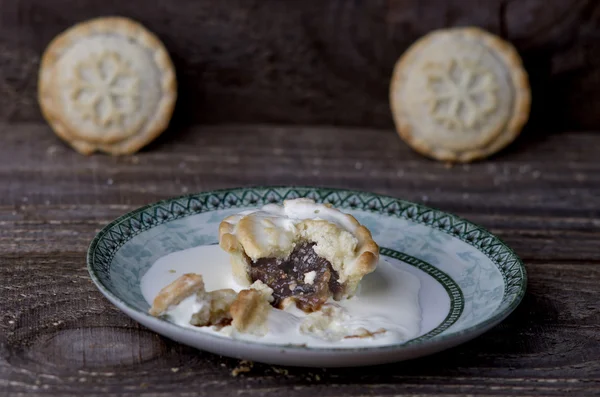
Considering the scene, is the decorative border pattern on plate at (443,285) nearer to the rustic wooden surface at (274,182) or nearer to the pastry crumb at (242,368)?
the rustic wooden surface at (274,182)

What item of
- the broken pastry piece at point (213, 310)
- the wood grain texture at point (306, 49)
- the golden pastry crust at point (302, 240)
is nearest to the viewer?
the broken pastry piece at point (213, 310)

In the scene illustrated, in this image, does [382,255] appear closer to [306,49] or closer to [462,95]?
[462,95]

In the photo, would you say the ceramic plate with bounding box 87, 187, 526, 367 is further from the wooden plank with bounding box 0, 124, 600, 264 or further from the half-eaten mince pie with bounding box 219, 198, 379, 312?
the wooden plank with bounding box 0, 124, 600, 264

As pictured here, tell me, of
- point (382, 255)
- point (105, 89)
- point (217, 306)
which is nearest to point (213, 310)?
point (217, 306)

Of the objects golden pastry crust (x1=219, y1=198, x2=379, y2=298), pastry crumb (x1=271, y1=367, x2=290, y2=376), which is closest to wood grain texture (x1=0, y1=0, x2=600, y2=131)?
golden pastry crust (x1=219, y1=198, x2=379, y2=298)

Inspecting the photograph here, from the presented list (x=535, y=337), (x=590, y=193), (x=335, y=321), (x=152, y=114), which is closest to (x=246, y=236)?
(x=335, y=321)

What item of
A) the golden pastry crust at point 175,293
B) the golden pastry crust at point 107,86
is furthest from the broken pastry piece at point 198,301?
the golden pastry crust at point 107,86
